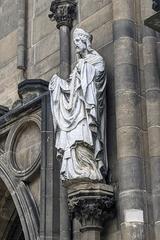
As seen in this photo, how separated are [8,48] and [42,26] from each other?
944mm

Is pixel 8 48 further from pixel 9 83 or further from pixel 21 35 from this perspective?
pixel 9 83

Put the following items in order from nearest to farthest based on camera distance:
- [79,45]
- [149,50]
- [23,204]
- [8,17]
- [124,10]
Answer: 1. [149,50]
2. [124,10]
3. [79,45]
4. [23,204]
5. [8,17]

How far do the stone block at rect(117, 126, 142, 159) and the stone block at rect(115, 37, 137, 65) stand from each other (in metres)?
0.99

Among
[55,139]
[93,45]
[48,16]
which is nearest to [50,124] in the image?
[55,139]

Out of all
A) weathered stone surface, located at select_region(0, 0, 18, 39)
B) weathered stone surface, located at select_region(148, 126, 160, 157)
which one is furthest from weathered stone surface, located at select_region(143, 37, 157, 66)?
weathered stone surface, located at select_region(0, 0, 18, 39)

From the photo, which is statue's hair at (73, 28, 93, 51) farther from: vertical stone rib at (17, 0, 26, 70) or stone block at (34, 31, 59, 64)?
vertical stone rib at (17, 0, 26, 70)

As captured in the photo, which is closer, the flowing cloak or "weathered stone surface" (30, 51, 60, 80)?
the flowing cloak

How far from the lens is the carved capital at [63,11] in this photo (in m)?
11.7

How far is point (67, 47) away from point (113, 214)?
10.3 feet

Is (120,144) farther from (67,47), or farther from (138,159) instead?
(67,47)

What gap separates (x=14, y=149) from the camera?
1165 cm

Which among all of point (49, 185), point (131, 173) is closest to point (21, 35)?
point (49, 185)

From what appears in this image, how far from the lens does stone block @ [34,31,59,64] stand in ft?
39.6

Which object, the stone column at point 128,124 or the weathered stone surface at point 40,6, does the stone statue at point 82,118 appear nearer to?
the stone column at point 128,124
